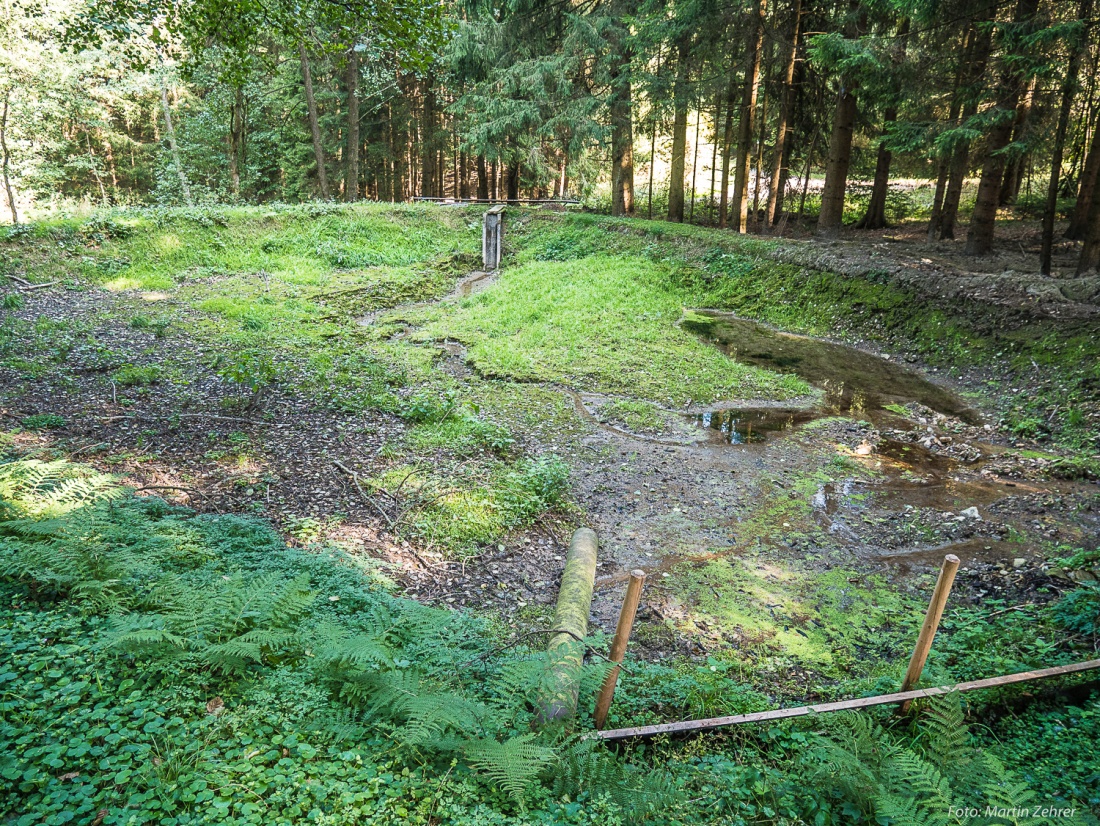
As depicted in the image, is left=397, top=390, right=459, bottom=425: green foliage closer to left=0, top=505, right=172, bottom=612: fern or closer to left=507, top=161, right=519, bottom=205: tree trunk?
left=0, top=505, right=172, bottom=612: fern

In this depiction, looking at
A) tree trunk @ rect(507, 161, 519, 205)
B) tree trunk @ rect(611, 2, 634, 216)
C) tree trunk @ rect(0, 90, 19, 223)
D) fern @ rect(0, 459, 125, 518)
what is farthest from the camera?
tree trunk @ rect(507, 161, 519, 205)

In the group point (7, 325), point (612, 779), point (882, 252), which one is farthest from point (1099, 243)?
point (7, 325)

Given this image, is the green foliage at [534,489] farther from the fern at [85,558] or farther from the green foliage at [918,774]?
the green foliage at [918,774]

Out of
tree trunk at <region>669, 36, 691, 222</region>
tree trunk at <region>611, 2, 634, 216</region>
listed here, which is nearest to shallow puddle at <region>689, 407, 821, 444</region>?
tree trunk at <region>669, 36, 691, 222</region>

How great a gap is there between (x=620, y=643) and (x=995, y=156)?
14758 millimetres

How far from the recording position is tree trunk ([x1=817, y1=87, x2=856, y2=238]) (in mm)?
16078

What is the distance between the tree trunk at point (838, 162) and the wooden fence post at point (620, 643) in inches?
654

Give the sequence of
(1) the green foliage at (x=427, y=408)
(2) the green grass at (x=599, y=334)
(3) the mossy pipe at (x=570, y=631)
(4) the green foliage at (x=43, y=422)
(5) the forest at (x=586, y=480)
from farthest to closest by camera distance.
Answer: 1. (2) the green grass at (x=599, y=334)
2. (1) the green foliage at (x=427, y=408)
3. (4) the green foliage at (x=43, y=422)
4. (3) the mossy pipe at (x=570, y=631)
5. (5) the forest at (x=586, y=480)

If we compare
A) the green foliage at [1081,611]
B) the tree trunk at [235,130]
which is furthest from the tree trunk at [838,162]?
the tree trunk at [235,130]

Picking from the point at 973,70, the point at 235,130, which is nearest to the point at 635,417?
the point at 973,70

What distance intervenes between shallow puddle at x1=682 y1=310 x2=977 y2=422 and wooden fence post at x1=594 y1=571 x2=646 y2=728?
7.77 meters

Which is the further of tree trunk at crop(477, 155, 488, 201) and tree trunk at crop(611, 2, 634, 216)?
tree trunk at crop(477, 155, 488, 201)

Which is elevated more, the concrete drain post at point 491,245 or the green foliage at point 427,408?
the concrete drain post at point 491,245

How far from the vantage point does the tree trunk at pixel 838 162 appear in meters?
16.1
